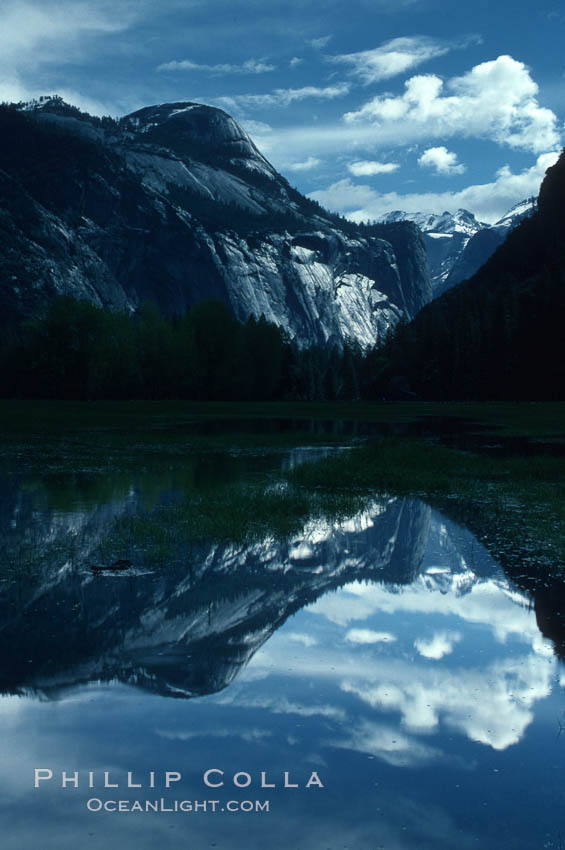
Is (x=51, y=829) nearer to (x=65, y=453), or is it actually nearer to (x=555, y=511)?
(x=555, y=511)

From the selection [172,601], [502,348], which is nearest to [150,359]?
[502,348]

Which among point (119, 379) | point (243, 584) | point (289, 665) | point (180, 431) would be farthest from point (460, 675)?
point (119, 379)

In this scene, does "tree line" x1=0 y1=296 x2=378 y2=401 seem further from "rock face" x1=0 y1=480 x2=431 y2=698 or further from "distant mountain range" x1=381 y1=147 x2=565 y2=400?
"rock face" x1=0 y1=480 x2=431 y2=698

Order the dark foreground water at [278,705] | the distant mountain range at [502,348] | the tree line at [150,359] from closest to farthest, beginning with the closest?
1. the dark foreground water at [278,705]
2. the tree line at [150,359]
3. the distant mountain range at [502,348]

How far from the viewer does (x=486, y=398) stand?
156m

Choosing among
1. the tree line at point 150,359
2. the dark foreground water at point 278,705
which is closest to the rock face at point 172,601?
the dark foreground water at point 278,705

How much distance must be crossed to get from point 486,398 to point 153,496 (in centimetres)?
13742

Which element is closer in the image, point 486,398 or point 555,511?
point 555,511

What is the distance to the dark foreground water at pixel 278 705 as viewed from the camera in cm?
729

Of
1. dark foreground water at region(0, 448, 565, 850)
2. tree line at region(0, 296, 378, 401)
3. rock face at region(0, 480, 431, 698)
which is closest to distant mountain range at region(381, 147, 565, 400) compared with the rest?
tree line at region(0, 296, 378, 401)

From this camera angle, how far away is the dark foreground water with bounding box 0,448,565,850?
7285 mm

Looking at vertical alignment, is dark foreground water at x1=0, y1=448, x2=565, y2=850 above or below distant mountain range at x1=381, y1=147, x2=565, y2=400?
below

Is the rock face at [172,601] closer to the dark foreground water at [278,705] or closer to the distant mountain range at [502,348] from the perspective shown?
the dark foreground water at [278,705]

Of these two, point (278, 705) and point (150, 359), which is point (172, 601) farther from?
point (150, 359)
